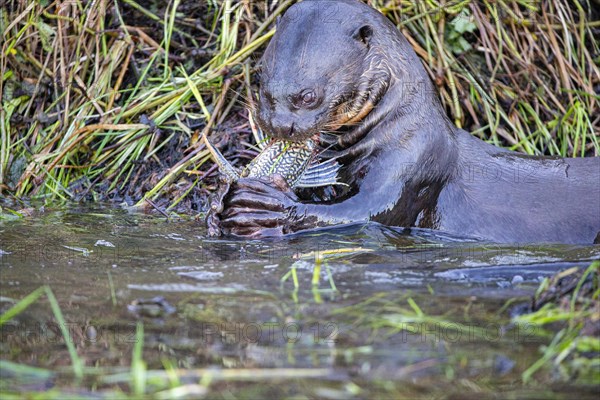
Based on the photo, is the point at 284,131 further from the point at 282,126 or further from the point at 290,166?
the point at 290,166

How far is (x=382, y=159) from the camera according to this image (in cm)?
421

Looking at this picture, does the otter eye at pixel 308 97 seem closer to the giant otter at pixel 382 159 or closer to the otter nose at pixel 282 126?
the giant otter at pixel 382 159

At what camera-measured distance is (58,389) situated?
1.99 meters

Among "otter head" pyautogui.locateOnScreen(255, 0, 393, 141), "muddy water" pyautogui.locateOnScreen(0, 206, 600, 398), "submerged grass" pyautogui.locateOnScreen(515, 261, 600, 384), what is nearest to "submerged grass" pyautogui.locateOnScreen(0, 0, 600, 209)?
"otter head" pyautogui.locateOnScreen(255, 0, 393, 141)

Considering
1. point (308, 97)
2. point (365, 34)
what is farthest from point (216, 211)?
point (365, 34)

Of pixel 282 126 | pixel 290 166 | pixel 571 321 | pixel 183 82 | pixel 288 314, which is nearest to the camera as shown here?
pixel 571 321

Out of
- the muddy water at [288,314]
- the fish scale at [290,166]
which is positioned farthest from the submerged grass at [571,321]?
the fish scale at [290,166]

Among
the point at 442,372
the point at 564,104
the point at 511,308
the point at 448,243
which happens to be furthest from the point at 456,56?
the point at 442,372

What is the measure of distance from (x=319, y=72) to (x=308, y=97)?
13 cm

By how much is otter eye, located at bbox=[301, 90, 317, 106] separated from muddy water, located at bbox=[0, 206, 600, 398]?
641 mm

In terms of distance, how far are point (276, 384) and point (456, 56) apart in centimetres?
395

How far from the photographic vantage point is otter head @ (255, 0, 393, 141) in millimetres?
4055

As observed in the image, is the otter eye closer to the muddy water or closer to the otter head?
the otter head

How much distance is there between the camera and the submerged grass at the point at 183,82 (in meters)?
5.32
